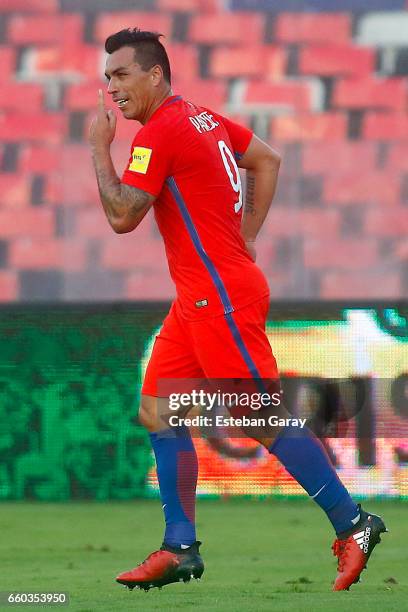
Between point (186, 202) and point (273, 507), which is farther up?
point (186, 202)

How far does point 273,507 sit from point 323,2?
7.22m

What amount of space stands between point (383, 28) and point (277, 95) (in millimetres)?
1124

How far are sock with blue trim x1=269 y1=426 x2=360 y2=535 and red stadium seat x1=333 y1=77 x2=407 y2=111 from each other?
9.93 m

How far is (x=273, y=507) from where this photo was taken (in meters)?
8.09

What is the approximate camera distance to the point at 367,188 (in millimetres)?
14438

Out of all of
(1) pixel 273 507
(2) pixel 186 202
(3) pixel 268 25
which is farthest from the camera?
(3) pixel 268 25

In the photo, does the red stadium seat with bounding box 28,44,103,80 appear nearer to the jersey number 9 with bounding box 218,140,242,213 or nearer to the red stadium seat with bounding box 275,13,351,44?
the red stadium seat with bounding box 275,13,351,44

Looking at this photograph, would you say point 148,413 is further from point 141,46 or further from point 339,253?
point 339,253

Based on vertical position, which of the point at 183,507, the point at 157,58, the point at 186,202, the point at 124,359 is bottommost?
the point at 124,359

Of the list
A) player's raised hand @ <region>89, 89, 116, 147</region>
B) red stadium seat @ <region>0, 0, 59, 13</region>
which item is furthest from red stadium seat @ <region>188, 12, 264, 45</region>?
player's raised hand @ <region>89, 89, 116, 147</region>

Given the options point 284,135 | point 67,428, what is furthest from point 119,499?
point 284,135

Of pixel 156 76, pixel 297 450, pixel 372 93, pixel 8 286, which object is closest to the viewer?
pixel 297 450

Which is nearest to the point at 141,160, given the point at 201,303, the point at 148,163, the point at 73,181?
the point at 148,163

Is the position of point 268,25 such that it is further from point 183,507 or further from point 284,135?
point 183,507
